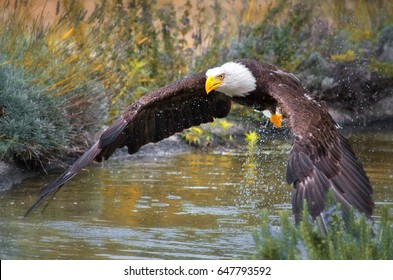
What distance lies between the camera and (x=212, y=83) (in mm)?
8078

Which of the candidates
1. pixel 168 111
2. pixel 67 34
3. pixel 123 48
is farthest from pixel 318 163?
pixel 123 48

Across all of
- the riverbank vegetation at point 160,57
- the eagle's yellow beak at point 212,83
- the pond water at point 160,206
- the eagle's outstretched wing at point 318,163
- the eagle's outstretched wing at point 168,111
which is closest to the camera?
the eagle's outstretched wing at point 318,163

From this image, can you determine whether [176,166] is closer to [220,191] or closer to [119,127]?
[220,191]

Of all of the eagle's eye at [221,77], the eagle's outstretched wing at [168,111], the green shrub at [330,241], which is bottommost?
the eagle's outstretched wing at [168,111]

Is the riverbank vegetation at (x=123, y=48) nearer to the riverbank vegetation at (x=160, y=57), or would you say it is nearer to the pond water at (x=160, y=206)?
the riverbank vegetation at (x=160, y=57)

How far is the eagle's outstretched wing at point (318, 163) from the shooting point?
21.5 feet

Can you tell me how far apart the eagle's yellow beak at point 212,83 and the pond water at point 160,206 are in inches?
45.0

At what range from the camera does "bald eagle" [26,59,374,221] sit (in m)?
6.64

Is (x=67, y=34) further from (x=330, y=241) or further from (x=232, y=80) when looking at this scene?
(x=330, y=241)

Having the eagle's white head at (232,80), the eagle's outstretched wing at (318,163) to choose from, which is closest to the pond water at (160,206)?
the eagle's outstretched wing at (318,163)

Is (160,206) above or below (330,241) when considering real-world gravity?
below

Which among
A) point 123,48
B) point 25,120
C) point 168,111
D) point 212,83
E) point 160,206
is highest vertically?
point 212,83

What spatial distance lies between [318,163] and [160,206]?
2588 mm
